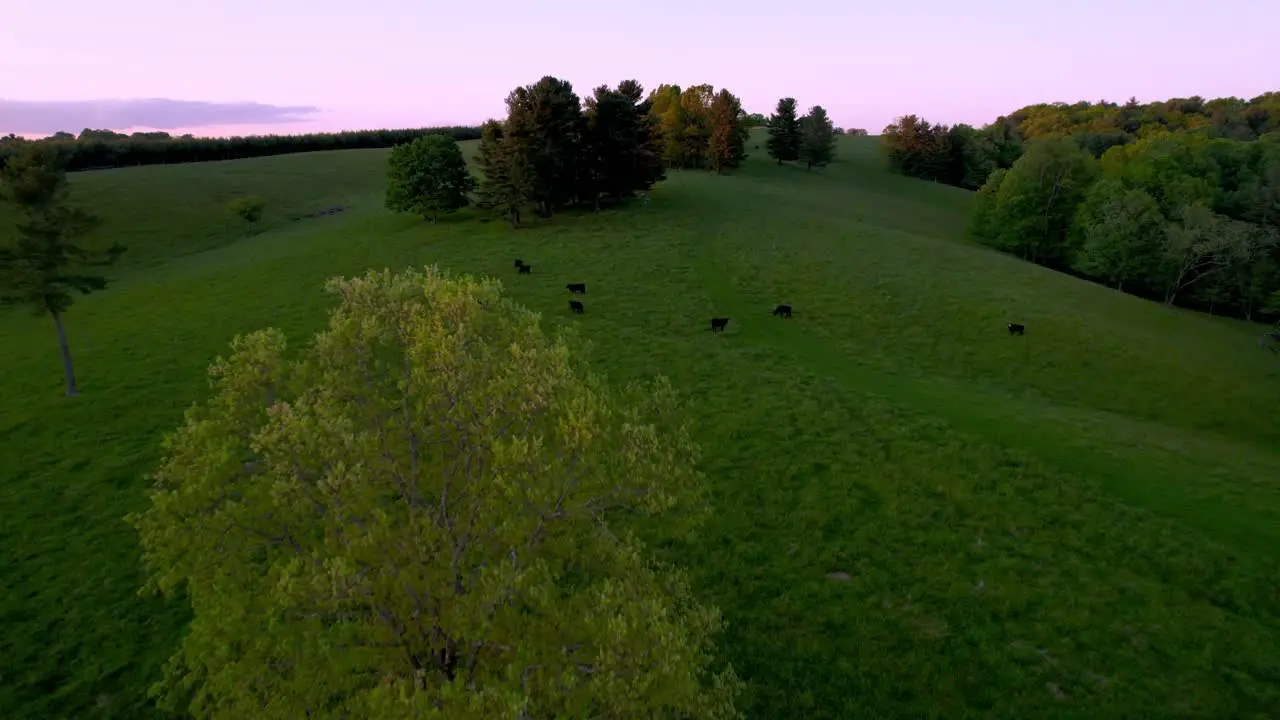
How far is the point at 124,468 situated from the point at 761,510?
89.5 feet

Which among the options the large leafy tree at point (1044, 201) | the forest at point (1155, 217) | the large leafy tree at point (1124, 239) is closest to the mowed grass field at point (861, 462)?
the forest at point (1155, 217)

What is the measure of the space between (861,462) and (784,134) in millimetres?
98017

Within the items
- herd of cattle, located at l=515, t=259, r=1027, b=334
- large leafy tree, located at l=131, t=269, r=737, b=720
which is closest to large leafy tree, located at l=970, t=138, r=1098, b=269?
herd of cattle, located at l=515, t=259, r=1027, b=334

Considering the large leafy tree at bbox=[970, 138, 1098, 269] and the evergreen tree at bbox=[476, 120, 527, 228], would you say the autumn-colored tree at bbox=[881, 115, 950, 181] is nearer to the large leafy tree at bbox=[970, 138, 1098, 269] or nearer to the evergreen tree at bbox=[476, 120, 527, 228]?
the large leafy tree at bbox=[970, 138, 1098, 269]

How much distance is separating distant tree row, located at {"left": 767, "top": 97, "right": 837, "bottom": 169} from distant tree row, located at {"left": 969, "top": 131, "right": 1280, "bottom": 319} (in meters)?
36.0

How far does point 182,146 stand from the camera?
366ft

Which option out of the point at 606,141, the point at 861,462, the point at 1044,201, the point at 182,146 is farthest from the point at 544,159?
the point at 182,146

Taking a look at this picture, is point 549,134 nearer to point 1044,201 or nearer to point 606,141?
point 606,141

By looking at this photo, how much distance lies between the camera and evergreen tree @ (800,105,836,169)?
4545 inches

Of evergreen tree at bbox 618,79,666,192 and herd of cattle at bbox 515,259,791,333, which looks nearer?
herd of cattle at bbox 515,259,791,333

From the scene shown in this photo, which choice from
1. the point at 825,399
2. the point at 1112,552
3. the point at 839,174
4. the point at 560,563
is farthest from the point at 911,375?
the point at 839,174

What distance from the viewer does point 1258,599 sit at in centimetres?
2103

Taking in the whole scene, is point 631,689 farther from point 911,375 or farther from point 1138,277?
point 1138,277

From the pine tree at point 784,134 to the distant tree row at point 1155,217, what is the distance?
3754 centimetres
